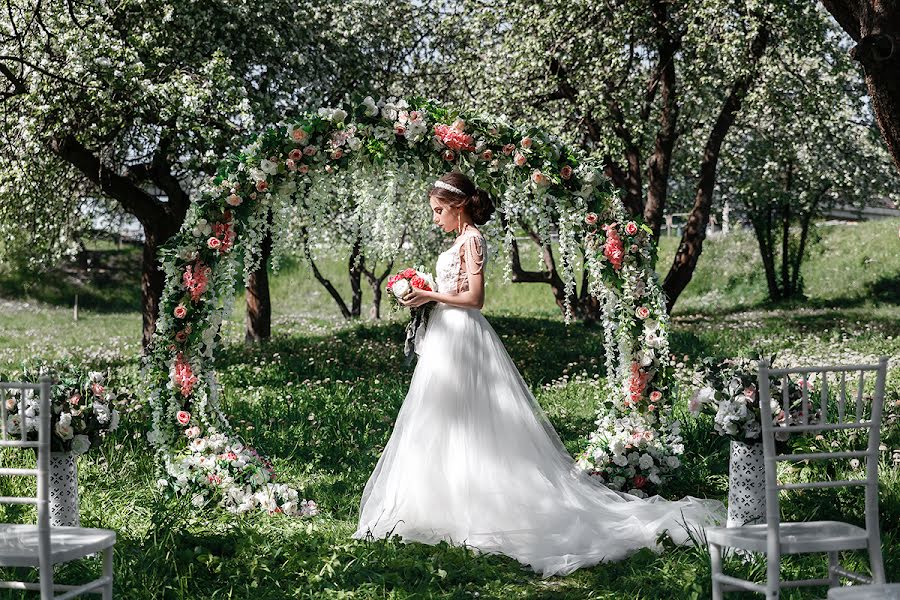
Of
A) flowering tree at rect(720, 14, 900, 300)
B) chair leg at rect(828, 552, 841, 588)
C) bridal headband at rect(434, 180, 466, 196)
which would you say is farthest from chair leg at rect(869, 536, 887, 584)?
flowering tree at rect(720, 14, 900, 300)

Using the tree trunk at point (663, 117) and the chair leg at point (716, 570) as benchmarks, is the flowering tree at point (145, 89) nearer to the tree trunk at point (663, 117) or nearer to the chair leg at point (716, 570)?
the tree trunk at point (663, 117)

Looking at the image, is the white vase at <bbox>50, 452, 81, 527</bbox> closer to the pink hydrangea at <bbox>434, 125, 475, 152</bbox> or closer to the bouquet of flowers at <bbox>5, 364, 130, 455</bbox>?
the bouquet of flowers at <bbox>5, 364, 130, 455</bbox>

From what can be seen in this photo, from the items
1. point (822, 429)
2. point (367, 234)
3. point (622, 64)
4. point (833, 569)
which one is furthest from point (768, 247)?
point (822, 429)

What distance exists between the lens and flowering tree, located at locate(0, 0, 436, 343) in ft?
33.4

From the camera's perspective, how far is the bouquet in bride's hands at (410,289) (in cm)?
637

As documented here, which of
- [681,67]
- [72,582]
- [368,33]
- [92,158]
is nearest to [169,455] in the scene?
[72,582]

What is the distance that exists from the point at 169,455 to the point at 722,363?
13.0 feet

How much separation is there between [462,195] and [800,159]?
51.1 ft

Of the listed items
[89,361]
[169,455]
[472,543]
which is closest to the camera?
[472,543]

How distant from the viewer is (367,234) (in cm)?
708

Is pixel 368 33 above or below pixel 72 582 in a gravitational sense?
above

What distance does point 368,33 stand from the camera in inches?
581

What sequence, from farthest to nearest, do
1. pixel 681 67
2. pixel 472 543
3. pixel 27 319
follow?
pixel 27 319 → pixel 681 67 → pixel 472 543

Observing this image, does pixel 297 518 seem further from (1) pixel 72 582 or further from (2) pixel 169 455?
(1) pixel 72 582
